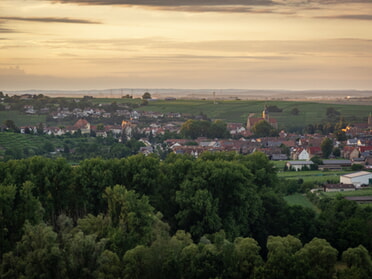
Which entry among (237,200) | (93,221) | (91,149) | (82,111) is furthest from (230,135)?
(93,221)

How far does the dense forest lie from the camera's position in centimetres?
2911

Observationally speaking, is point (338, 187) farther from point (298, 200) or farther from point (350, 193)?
point (298, 200)

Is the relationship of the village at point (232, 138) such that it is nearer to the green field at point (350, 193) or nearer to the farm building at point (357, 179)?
the farm building at point (357, 179)

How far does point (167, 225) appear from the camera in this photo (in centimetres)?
3612

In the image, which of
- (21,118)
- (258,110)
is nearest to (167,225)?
(21,118)

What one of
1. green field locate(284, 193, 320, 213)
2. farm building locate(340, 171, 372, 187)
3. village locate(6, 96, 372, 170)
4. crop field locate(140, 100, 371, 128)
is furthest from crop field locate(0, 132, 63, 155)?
crop field locate(140, 100, 371, 128)

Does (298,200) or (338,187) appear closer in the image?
(298,200)

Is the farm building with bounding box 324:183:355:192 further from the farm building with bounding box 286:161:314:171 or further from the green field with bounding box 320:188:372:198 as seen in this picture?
the farm building with bounding box 286:161:314:171

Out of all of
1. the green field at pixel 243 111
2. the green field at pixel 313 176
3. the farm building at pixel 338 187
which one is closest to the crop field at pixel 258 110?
the green field at pixel 243 111

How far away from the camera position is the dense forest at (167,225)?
2911 centimetres

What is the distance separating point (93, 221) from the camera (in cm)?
3391

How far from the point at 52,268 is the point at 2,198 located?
616 cm

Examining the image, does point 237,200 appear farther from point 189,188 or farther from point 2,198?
point 2,198

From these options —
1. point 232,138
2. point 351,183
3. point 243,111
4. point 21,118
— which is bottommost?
point 232,138
